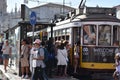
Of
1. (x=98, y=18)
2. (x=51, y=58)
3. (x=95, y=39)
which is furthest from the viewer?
(x=98, y=18)

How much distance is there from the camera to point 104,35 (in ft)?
61.3

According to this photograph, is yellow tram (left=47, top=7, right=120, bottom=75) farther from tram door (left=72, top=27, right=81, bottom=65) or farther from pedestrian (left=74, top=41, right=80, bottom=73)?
pedestrian (left=74, top=41, right=80, bottom=73)

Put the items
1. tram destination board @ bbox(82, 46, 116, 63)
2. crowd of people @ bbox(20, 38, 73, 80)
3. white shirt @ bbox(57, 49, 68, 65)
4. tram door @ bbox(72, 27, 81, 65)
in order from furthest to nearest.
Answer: tram door @ bbox(72, 27, 81, 65) < tram destination board @ bbox(82, 46, 116, 63) < white shirt @ bbox(57, 49, 68, 65) < crowd of people @ bbox(20, 38, 73, 80)

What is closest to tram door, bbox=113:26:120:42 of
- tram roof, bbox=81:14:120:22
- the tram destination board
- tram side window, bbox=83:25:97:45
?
tram roof, bbox=81:14:120:22

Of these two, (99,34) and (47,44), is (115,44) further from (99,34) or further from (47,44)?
(47,44)

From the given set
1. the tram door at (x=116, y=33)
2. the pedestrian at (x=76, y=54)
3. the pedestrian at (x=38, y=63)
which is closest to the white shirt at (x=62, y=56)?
the pedestrian at (x=76, y=54)

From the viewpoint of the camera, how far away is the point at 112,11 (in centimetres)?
2061

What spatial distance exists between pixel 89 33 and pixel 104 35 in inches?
28.3

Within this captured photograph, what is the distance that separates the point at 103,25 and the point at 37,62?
650cm

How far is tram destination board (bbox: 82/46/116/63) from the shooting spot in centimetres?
1841

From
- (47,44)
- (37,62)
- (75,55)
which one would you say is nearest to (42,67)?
(37,62)

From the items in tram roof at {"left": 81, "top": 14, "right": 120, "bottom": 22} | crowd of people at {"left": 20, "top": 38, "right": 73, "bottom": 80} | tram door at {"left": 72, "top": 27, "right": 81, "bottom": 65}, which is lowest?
crowd of people at {"left": 20, "top": 38, "right": 73, "bottom": 80}

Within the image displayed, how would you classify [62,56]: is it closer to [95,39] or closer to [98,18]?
[95,39]

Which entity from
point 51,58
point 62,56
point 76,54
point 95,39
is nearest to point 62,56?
point 62,56
